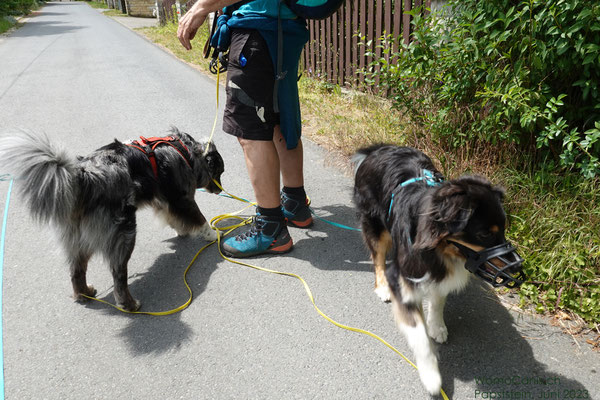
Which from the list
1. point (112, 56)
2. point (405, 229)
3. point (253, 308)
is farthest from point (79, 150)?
point (112, 56)

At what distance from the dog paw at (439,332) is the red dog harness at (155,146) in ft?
7.32

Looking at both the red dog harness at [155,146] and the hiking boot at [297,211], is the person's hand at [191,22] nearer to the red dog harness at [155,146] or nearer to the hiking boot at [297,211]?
the red dog harness at [155,146]

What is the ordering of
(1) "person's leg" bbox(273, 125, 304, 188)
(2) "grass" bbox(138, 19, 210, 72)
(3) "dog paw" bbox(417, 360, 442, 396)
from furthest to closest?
1. (2) "grass" bbox(138, 19, 210, 72)
2. (1) "person's leg" bbox(273, 125, 304, 188)
3. (3) "dog paw" bbox(417, 360, 442, 396)

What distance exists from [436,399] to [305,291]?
3.70ft

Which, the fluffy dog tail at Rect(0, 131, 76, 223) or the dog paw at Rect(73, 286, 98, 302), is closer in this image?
the fluffy dog tail at Rect(0, 131, 76, 223)

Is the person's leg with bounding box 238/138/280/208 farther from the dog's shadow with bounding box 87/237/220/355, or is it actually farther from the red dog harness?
the dog's shadow with bounding box 87/237/220/355

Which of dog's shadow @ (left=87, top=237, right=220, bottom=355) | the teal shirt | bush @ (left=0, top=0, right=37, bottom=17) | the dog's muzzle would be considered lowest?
dog's shadow @ (left=87, top=237, right=220, bottom=355)

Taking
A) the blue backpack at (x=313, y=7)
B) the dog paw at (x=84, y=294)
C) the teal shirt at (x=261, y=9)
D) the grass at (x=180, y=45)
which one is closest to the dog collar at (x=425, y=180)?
the blue backpack at (x=313, y=7)

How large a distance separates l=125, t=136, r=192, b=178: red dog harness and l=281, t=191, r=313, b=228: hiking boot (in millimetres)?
923

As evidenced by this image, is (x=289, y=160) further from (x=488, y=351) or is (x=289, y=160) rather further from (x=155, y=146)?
(x=488, y=351)

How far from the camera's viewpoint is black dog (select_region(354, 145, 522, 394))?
1.85 meters

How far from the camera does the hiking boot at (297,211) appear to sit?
3.59 m

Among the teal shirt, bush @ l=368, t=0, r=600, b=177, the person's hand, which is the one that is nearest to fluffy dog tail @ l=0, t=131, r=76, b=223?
the person's hand

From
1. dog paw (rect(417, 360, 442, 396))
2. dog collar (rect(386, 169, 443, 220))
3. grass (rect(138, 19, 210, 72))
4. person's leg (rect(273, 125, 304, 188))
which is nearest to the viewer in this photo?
dog paw (rect(417, 360, 442, 396))
